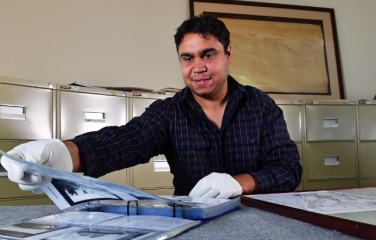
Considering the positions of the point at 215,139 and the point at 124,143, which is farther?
the point at 215,139

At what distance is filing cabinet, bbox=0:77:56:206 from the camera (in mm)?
1573

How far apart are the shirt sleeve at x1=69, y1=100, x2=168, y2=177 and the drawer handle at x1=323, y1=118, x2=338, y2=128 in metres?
1.67

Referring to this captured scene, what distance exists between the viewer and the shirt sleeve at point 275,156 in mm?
1066

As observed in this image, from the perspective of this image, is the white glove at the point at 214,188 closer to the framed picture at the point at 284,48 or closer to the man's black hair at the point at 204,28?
the man's black hair at the point at 204,28

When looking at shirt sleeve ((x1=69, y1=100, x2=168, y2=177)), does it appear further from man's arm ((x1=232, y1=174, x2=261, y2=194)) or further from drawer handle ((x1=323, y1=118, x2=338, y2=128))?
drawer handle ((x1=323, y1=118, x2=338, y2=128))

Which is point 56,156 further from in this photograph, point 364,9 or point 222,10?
point 364,9

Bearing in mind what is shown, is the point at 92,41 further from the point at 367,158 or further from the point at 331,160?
the point at 367,158

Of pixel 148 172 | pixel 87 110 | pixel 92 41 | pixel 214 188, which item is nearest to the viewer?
pixel 214 188

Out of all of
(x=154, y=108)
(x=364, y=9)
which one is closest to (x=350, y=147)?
(x=364, y=9)

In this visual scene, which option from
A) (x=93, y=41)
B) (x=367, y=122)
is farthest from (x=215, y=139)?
(x=367, y=122)

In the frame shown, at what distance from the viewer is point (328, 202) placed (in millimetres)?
562

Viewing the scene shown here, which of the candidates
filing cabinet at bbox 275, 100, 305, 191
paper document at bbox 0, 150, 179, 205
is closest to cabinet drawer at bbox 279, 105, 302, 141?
filing cabinet at bbox 275, 100, 305, 191

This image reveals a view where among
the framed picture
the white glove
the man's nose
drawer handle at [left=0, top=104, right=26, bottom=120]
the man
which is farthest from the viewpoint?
the framed picture

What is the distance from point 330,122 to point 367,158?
43 cm
